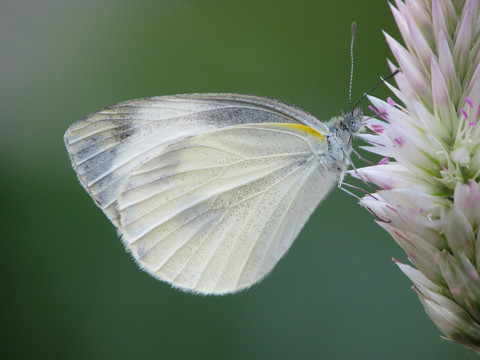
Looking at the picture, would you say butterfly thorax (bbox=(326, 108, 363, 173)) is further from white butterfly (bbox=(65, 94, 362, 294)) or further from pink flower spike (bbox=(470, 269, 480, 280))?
pink flower spike (bbox=(470, 269, 480, 280))

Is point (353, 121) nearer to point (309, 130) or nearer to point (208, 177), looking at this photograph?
point (309, 130)

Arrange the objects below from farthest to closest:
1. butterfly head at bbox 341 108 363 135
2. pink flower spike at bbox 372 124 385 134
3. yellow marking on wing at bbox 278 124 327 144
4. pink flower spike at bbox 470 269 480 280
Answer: yellow marking on wing at bbox 278 124 327 144 < butterfly head at bbox 341 108 363 135 < pink flower spike at bbox 372 124 385 134 < pink flower spike at bbox 470 269 480 280

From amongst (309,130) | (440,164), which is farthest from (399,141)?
(309,130)

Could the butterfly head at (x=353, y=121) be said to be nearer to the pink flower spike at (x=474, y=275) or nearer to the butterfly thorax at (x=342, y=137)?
the butterfly thorax at (x=342, y=137)

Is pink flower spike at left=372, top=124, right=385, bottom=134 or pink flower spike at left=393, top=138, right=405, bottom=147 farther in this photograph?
pink flower spike at left=372, top=124, right=385, bottom=134

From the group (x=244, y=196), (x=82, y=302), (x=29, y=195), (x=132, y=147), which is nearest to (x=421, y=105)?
(x=244, y=196)

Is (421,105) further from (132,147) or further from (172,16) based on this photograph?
(172,16)

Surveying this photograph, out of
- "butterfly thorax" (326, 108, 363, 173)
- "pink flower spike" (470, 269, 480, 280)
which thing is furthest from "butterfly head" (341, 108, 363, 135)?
"pink flower spike" (470, 269, 480, 280)
